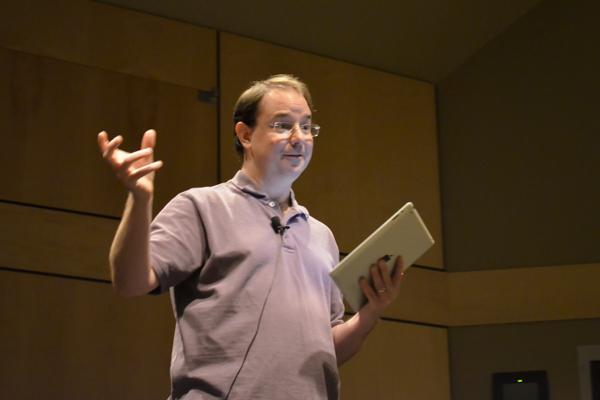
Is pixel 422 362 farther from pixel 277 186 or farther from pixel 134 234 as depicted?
pixel 134 234

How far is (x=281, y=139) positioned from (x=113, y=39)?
230 cm

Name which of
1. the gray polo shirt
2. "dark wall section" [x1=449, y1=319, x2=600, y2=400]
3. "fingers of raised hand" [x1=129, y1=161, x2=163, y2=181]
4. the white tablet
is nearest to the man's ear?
the gray polo shirt

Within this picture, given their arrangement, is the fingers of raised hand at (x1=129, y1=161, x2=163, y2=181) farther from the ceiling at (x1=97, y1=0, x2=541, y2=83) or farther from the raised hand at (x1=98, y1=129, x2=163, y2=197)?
the ceiling at (x1=97, y1=0, x2=541, y2=83)

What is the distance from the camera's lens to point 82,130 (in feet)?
12.6

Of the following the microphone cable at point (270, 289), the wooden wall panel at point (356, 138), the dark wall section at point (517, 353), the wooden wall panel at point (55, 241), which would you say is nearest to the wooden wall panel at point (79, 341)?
the wooden wall panel at point (55, 241)

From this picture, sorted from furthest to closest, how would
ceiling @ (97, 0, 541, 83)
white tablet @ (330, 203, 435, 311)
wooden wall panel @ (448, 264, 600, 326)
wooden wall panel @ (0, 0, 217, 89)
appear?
1. wooden wall panel @ (448, 264, 600, 326)
2. ceiling @ (97, 0, 541, 83)
3. wooden wall panel @ (0, 0, 217, 89)
4. white tablet @ (330, 203, 435, 311)

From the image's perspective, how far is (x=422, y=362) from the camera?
14.9 ft

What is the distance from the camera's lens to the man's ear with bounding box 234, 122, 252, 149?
1.94 meters

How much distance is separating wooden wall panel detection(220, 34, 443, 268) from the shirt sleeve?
2.39 m

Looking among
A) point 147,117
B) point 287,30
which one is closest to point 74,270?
point 147,117

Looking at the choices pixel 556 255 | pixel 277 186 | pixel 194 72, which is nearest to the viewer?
pixel 277 186

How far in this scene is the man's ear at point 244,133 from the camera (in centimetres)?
194

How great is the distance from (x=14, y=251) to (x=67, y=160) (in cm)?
42

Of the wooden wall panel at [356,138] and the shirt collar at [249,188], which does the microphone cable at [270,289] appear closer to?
the shirt collar at [249,188]
